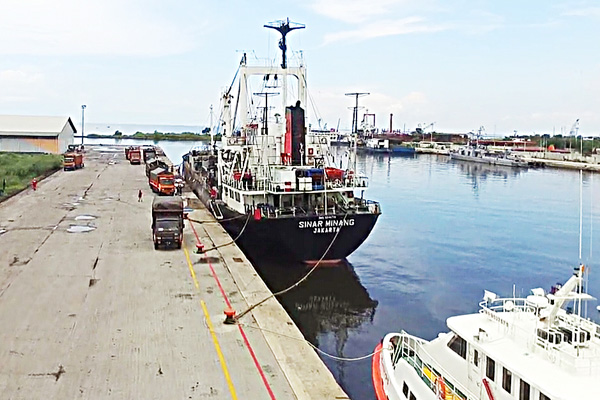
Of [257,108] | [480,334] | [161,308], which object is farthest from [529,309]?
[257,108]

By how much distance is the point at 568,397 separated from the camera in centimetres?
891

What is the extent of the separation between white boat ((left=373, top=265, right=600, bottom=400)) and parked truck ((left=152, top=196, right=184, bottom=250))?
15088mm

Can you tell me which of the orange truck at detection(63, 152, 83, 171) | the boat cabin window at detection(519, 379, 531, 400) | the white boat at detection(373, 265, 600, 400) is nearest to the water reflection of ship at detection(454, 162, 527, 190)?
the orange truck at detection(63, 152, 83, 171)

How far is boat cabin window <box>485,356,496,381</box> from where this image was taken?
10.6 m

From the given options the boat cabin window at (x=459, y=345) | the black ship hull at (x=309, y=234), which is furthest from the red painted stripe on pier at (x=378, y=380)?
the black ship hull at (x=309, y=234)

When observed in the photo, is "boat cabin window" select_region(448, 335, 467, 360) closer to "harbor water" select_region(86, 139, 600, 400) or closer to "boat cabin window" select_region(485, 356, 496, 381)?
"boat cabin window" select_region(485, 356, 496, 381)

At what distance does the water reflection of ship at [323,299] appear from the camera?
2142cm

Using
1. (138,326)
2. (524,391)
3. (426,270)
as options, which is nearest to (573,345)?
(524,391)

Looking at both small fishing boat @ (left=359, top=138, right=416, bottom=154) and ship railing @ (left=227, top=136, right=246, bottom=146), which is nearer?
ship railing @ (left=227, top=136, right=246, bottom=146)

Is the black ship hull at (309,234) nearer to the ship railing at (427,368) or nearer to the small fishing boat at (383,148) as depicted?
the ship railing at (427,368)

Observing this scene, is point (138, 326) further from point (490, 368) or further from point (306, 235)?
point (306, 235)

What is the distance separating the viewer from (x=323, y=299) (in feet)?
80.3

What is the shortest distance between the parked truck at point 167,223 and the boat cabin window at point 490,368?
17799 millimetres

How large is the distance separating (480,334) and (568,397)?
87.8 inches
